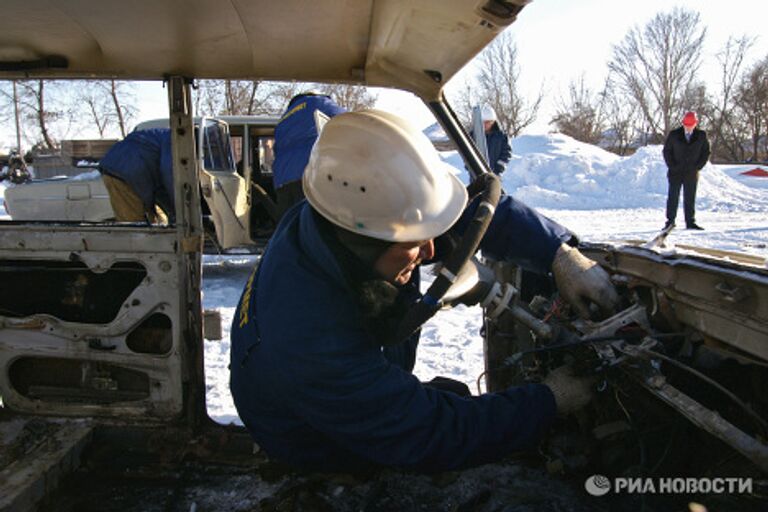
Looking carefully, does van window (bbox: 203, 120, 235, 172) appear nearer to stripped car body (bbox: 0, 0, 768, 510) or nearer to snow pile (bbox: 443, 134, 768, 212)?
stripped car body (bbox: 0, 0, 768, 510)

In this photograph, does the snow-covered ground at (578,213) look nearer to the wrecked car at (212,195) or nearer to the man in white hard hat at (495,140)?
the wrecked car at (212,195)

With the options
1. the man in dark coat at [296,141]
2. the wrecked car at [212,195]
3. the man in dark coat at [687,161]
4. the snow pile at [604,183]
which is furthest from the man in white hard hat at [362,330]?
the snow pile at [604,183]

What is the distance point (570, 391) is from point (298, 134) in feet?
9.74

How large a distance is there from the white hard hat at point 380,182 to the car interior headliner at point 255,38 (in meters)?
0.41

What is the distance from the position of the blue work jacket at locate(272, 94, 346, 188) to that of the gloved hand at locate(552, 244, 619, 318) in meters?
2.25

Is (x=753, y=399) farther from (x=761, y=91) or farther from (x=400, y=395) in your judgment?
(x=761, y=91)

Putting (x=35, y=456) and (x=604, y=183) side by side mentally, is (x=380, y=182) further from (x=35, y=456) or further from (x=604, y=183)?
(x=604, y=183)

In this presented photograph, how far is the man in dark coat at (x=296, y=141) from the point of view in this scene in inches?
162

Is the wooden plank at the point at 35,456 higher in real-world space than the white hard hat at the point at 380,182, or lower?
lower

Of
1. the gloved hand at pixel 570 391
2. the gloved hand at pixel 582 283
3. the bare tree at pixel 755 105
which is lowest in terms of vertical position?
the gloved hand at pixel 570 391

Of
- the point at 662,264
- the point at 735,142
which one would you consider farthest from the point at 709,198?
the point at 735,142

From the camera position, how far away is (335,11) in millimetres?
1978

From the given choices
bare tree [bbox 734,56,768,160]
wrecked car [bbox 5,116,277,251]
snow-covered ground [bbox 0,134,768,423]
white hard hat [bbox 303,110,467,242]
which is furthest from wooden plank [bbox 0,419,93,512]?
bare tree [bbox 734,56,768,160]

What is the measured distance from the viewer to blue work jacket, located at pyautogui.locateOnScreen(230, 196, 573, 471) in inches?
66.2
